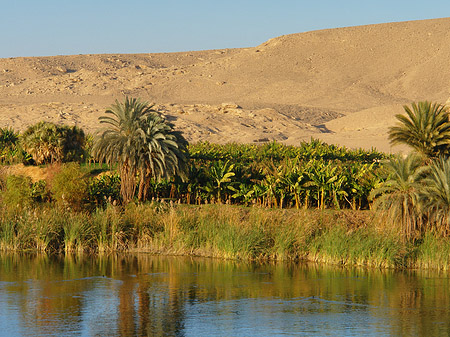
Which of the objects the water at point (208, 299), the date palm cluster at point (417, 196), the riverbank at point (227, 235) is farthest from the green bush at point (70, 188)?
the date palm cluster at point (417, 196)

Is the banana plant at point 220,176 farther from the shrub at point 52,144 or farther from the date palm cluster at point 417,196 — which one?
the shrub at point 52,144

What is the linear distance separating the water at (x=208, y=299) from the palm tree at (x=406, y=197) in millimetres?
1522

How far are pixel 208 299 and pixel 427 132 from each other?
33.0 ft

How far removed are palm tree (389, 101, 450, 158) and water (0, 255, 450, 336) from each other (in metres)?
5.26

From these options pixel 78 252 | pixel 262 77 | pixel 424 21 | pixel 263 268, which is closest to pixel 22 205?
pixel 78 252

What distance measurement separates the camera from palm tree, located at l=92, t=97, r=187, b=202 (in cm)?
2630

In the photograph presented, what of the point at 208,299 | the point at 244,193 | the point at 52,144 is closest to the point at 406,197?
the point at 208,299

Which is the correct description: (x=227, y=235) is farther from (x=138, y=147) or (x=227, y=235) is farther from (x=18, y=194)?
(x=18, y=194)

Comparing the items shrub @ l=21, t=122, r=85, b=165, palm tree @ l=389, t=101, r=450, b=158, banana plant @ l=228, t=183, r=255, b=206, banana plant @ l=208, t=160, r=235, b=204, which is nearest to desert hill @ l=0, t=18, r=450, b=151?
shrub @ l=21, t=122, r=85, b=165

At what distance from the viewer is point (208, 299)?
17531 mm

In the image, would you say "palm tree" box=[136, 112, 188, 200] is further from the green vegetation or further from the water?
the water

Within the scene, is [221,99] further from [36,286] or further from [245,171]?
[36,286]

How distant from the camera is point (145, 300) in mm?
17375

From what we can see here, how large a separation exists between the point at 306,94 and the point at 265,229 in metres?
83.3
